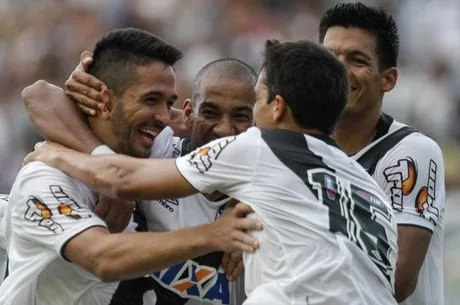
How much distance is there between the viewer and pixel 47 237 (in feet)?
14.5

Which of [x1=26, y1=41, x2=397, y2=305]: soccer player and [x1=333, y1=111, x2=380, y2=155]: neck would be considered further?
[x1=333, y1=111, x2=380, y2=155]: neck

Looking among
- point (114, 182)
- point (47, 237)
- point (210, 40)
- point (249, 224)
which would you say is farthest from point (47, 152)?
point (210, 40)

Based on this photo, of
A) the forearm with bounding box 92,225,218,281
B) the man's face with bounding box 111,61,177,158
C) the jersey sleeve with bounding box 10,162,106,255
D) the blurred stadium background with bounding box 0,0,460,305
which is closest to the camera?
the forearm with bounding box 92,225,218,281

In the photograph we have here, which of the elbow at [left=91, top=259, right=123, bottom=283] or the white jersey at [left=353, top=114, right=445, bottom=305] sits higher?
the white jersey at [left=353, top=114, right=445, bottom=305]

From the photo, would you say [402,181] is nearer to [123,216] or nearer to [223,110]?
[223,110]

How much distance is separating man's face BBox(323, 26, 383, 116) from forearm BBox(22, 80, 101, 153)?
1.20m

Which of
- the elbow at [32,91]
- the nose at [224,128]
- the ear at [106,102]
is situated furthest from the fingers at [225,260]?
the elbow at [32,91]

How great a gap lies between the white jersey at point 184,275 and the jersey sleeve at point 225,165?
832 mm

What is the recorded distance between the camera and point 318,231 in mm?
3951

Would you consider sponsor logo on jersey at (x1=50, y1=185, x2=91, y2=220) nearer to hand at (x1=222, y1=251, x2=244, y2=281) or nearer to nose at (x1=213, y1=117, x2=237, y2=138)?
hand at (x1=222, y1=251, x2=244, y2=281)

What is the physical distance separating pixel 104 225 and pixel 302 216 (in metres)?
0.91

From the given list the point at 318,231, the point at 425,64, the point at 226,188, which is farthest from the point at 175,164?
the point at 425,64

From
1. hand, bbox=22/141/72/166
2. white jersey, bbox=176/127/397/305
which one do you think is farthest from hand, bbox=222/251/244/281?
hand, bbox=22/141/72/166

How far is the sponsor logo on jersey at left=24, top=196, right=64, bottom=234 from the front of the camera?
14.5 feet
